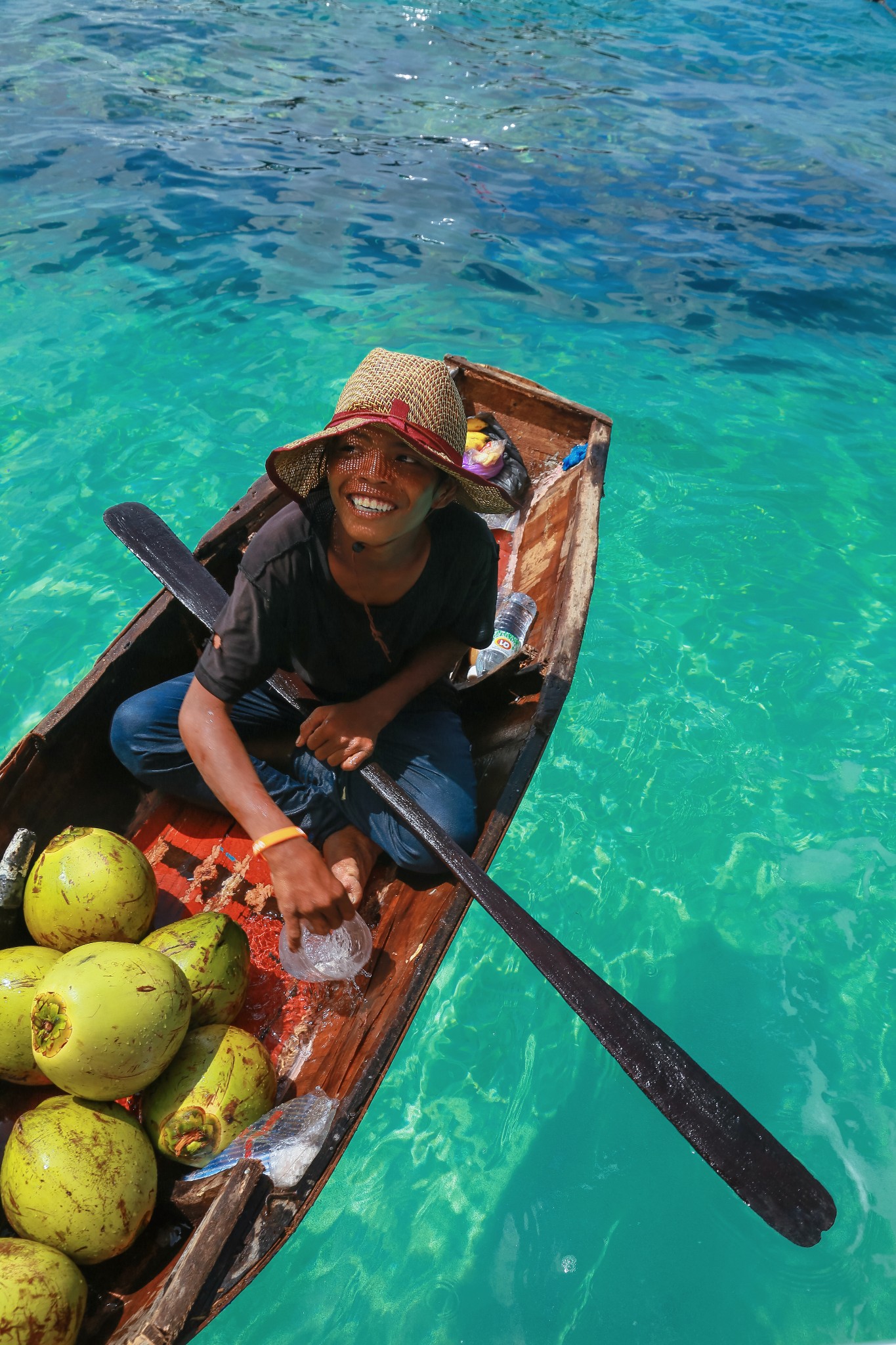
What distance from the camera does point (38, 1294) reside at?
5.69 feet

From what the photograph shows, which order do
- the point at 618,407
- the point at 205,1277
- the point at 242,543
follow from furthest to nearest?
the point at 618,407 < the point at 242,543 < the point at 205,1277

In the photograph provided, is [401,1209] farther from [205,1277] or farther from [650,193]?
[650,193]

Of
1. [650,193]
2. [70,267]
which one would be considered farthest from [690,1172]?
[650,193]

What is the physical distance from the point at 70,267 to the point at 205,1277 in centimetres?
888

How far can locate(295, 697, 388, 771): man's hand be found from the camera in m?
2.84

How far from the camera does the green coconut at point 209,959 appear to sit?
2410 mm

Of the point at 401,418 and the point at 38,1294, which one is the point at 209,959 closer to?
the point at 38,1294

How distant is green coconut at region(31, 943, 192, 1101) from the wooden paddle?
91 centimetres

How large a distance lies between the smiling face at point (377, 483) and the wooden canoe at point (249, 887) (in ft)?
3.46

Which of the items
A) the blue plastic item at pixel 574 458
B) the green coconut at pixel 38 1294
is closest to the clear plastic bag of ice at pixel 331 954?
the green coconut at pixel 38 1294

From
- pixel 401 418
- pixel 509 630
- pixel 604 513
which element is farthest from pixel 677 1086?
pixel 604 513

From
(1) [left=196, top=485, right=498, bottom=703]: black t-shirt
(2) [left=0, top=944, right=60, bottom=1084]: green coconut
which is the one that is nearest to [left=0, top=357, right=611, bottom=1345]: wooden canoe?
(2) [left=0, top=944, right=60, bottom=1084]: green coconut

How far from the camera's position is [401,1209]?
10.5 feet

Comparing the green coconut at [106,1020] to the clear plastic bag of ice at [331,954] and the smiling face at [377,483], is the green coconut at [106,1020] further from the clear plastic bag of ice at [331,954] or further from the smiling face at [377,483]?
the smiling face at [377,483]
